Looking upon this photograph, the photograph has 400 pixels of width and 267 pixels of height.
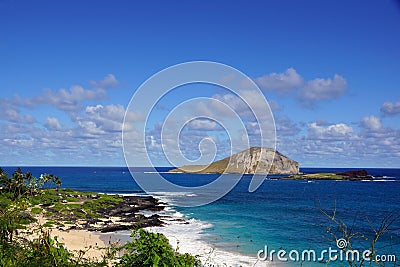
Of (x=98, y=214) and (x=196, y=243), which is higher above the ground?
(x=98, y=214)

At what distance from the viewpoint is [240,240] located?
25.0 meters

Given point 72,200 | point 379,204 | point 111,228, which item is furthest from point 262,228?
point 379,204

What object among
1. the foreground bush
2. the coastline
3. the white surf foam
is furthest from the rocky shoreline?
the foreground bush

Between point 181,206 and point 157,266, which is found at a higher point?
point 157,266

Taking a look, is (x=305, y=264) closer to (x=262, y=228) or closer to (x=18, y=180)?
(x=262, y=228)

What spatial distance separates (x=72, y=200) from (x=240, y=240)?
2022cm

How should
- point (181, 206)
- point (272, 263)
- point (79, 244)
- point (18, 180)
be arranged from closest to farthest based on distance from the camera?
point (272, 263) < point (79, 244) < point (18, 180) < point (181, 206)

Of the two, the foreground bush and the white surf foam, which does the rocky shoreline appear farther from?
the foreground bush

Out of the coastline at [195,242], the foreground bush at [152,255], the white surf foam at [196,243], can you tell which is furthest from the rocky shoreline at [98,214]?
the foreground bush at [152,255]

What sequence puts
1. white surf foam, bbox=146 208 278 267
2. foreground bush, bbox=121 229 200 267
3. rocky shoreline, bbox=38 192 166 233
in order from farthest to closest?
1. rocky shoreline, bbox=38 192 166 233
2. white surf foam, bbox=146 208 278 267
3. foreground bush, bbox=121 229 200 267

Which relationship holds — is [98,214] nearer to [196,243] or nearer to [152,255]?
[196,243]

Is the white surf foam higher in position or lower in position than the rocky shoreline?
lower

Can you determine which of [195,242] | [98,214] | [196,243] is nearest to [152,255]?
[196,243]

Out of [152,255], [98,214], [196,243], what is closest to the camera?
[152,255]
